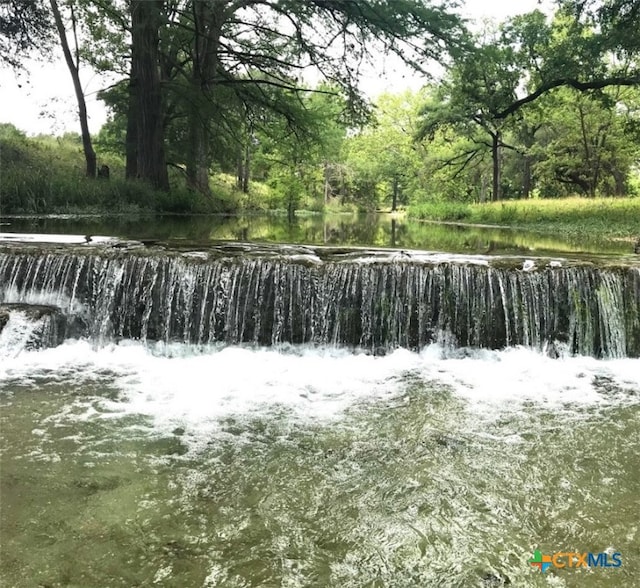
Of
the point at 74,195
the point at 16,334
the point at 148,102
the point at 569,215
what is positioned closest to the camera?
the point at 16,334

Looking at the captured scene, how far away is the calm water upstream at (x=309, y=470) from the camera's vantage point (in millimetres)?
2340

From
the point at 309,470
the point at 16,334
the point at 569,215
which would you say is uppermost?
the point at 569,215

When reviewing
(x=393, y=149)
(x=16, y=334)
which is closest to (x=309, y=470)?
(x=16, y=334)

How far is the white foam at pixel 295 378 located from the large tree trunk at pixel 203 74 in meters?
12.2

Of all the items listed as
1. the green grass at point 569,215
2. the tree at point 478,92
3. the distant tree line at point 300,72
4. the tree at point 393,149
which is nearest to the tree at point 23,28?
the distant tree line at point 300,72

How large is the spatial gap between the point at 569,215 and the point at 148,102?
1559cm

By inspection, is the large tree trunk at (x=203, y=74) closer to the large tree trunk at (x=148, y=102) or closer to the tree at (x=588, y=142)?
the large tree trunk at (x=148, y=102)

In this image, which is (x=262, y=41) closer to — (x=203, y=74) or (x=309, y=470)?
(x=203, y=74)

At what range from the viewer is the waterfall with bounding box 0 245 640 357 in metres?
6.40

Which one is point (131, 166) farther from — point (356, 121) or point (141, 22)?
point (356, 121)

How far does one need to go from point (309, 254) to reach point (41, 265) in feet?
11.9

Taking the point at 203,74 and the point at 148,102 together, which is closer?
the point at 148,102

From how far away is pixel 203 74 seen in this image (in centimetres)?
1719

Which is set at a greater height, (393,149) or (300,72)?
(393,149)
